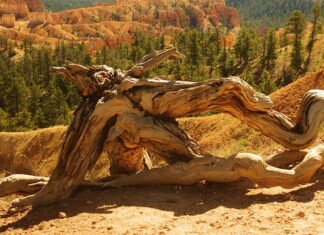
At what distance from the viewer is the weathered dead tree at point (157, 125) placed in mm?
8516

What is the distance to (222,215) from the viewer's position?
23.4ft

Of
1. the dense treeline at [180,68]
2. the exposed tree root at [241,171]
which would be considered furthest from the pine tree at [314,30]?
the exposed tree root at [241,171]

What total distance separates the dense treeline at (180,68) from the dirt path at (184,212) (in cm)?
4130

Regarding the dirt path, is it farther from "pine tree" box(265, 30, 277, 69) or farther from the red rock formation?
the red rock formation

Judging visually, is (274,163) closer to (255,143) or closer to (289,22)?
(255,143)

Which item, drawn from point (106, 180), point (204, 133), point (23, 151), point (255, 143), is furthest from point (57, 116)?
point (106, 180)

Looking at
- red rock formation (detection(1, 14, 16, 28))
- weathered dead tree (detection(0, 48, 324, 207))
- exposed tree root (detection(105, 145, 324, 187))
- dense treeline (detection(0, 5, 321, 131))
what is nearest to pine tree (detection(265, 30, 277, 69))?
dense treeline (detection(0, 5, 321, 131))

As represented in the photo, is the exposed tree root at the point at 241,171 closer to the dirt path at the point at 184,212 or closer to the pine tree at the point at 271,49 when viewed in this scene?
the dirt path at the point at 184,212

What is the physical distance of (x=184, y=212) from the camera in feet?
24.5

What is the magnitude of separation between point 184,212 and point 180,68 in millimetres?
57595

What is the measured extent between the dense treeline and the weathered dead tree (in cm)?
4034

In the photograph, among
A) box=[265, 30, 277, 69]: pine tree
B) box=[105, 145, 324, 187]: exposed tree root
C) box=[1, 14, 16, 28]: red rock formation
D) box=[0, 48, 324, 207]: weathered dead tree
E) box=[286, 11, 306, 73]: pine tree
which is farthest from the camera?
box=[1, 14, 16, 28]: red rock formation

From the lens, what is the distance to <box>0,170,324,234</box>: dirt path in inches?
263

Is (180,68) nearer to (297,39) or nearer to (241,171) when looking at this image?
(297,39)
